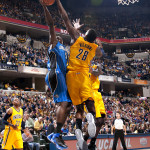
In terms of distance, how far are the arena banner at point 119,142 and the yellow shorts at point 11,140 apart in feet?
9.46

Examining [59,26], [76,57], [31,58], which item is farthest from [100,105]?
[59,26]

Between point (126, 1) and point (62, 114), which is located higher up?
point (126, 1)

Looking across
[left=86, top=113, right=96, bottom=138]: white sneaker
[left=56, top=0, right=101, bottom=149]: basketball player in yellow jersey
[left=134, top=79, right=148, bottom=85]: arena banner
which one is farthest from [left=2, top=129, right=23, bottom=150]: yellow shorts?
[left=134, top=79, right=148, bottom=85]: arena banner

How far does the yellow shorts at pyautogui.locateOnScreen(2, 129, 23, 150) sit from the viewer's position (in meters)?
6.78

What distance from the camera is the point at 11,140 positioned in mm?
6793

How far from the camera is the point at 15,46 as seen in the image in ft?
75.5

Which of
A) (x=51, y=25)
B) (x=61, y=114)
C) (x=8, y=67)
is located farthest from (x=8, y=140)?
(x=8, y=67)

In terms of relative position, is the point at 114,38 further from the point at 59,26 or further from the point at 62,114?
the point at 62,114

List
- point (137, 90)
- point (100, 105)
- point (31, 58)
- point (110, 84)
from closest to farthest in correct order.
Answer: point (100, 105)
point (31, 58)
point (110, 84)
point (137, 90)

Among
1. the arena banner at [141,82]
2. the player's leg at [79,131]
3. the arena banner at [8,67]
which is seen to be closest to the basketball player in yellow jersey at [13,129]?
the player's leg at [79,131]

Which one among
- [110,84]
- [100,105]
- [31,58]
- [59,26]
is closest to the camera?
[100,105]

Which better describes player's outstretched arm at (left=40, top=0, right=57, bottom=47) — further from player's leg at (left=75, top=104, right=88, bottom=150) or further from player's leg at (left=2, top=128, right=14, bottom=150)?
player's leg at (left=2, top=128, right=14, bottom=150)

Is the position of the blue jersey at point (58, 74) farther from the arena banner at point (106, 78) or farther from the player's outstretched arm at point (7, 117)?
the arena banner at point (106, 78)

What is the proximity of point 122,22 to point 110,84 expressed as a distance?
41.5 feet
